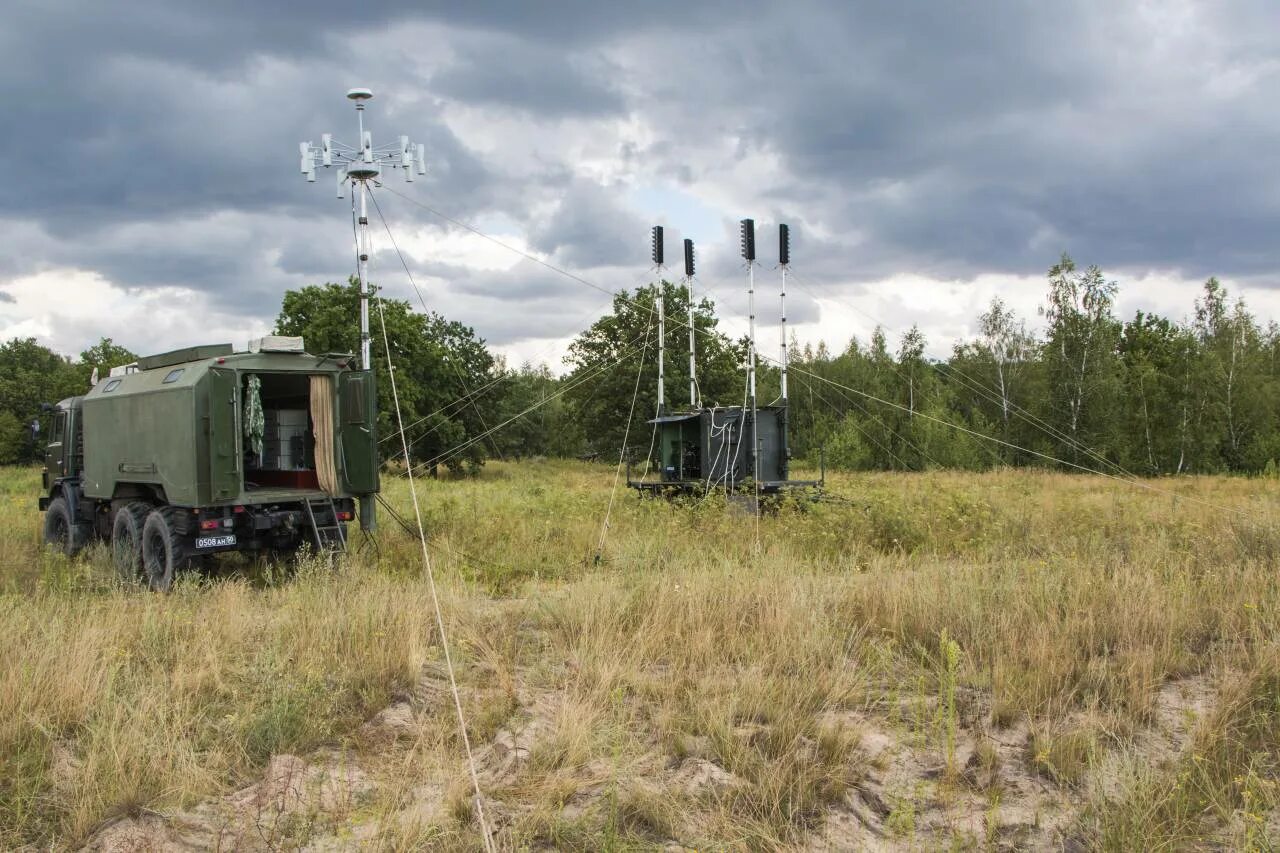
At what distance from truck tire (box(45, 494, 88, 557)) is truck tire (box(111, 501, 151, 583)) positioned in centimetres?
180

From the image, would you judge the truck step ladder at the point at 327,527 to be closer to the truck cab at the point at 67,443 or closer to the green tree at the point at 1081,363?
the truck cab at the point at 67,443

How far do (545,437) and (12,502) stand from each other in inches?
1455

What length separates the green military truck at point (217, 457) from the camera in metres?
10.2

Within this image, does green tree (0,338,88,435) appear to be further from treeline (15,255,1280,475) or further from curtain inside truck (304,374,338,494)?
curtain inside truck (304,374,338,494)

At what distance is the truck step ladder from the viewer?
1081 cm

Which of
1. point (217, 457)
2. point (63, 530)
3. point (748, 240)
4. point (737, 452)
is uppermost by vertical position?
point (748, 240)

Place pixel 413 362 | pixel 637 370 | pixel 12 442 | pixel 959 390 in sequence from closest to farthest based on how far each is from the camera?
pixel 413 362, pixel 637 370, pixel 959 390, pixel 12 442

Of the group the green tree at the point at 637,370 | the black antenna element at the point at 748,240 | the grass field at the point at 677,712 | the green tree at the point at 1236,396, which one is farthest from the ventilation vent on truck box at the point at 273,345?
the green tree at the point at 1236,396

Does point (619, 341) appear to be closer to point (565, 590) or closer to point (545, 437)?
point (545, 437)

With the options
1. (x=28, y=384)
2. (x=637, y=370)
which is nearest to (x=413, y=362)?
(x=637, y=370)

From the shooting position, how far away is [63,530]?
1392cm

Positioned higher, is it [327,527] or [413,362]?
[413,362]

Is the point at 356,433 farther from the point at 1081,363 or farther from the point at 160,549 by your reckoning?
the point at 1081,363

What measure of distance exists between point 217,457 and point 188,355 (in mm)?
1633
